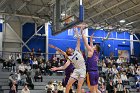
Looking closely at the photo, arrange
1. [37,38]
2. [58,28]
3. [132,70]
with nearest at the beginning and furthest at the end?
[58,28] → [132,70] → [37,38]

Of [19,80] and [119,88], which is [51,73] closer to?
[19,80]

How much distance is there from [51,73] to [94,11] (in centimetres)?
750

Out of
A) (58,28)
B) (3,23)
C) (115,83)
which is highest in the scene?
(3,23)

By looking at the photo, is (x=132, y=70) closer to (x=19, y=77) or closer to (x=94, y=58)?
(x=19, y=77)

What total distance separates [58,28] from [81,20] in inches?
89.2

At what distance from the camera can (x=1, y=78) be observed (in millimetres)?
18969

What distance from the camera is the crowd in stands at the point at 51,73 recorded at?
17609 mm

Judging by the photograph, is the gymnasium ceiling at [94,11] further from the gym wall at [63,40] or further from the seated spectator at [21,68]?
the seated spectator at [21,68]

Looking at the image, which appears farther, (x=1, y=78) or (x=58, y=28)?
(x=1, y=78)

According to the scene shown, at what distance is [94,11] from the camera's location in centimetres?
2538

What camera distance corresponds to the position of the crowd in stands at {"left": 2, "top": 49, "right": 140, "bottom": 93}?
1761 cm

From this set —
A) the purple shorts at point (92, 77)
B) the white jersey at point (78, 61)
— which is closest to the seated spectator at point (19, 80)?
the white jersey at point (78, 61)

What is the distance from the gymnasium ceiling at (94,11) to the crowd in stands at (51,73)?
4085 millimetres

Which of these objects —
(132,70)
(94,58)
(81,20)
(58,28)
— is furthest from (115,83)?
(94,58)
